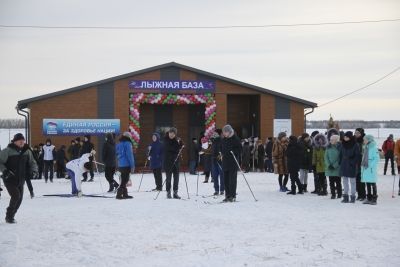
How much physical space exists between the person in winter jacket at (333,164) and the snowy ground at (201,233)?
67cm

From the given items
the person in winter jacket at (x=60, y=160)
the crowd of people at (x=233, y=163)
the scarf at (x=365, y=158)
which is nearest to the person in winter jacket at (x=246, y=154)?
the person in winter jacket at (x=60, y=160)

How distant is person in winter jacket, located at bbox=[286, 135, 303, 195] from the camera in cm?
1493

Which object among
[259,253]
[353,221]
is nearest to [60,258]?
[259,253]

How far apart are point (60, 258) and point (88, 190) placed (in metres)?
9.49

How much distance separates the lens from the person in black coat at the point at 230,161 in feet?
42.9

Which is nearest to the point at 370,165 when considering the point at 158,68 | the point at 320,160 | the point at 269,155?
the point at 320,160

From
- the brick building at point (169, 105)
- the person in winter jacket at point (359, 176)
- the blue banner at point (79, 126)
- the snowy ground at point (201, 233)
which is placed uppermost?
the brick building at point (169, 105)

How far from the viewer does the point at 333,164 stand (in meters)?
13.8

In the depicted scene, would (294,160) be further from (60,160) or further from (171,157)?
(60,160)

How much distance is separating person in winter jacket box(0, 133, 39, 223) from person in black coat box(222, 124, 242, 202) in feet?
15.1

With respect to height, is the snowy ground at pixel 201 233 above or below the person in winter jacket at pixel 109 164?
below

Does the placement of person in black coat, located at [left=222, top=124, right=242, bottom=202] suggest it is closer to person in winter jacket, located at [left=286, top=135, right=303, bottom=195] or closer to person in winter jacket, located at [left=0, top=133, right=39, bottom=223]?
person in winter jacket, located at [left=286, top=135, right=303, bottom=195]

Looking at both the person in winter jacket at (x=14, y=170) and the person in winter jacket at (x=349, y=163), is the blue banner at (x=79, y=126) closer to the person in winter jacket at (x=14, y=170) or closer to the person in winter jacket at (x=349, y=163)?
the person in winter jacket at (x=349, y=163)

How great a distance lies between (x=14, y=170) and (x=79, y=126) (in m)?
17.1
